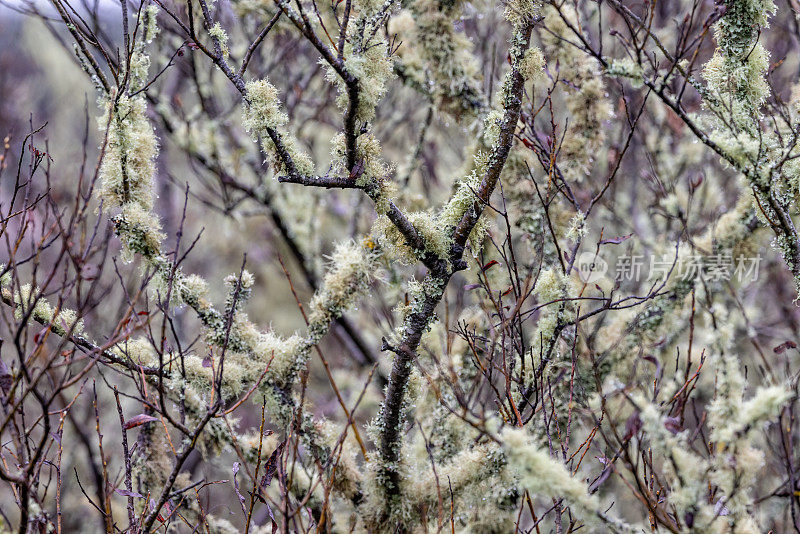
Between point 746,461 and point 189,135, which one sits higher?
point 189,135

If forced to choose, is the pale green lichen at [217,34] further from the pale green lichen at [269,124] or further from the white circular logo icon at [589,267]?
the white circular logo icon at [589,267]

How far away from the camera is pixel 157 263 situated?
2426 mm

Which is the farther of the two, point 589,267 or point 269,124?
point 589,267

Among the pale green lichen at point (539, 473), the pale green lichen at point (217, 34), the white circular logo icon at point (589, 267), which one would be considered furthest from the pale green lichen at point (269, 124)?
the white circular logo icon at point (589, 267)

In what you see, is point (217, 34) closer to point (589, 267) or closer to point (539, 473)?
point (539, 473)

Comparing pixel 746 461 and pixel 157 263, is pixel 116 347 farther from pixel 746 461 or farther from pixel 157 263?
pixel 746 461

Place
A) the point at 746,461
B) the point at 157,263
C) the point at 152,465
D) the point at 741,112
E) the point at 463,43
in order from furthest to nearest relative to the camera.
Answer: the point at 463,43 < the point at 152,465 < the point at 157,263 < the point at 741,112 < the point at 746,461

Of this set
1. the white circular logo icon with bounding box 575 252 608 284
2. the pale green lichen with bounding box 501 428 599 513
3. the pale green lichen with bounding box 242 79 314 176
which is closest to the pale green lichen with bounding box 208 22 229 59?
the pale green lichen with bounding box 242 79 314 176

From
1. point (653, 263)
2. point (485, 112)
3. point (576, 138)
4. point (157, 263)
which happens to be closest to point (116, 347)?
point (157, 263)

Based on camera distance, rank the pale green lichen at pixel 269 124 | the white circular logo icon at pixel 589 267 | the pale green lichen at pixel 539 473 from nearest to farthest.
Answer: the pale green lichen at pixel 539 473 < the pale green lichen at pixel 269 124 < the white circular logo icon at pixel 589 267

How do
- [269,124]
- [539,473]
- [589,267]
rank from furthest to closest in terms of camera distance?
1. [589,267]
2. [269,124]
3. [539,473]

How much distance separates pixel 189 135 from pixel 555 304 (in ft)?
10.7

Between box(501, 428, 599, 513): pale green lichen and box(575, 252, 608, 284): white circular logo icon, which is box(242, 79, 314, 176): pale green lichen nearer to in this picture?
box(501, 428, 599, 513): pale green lichen

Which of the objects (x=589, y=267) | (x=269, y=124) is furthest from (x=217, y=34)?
(x=589, y=267)
